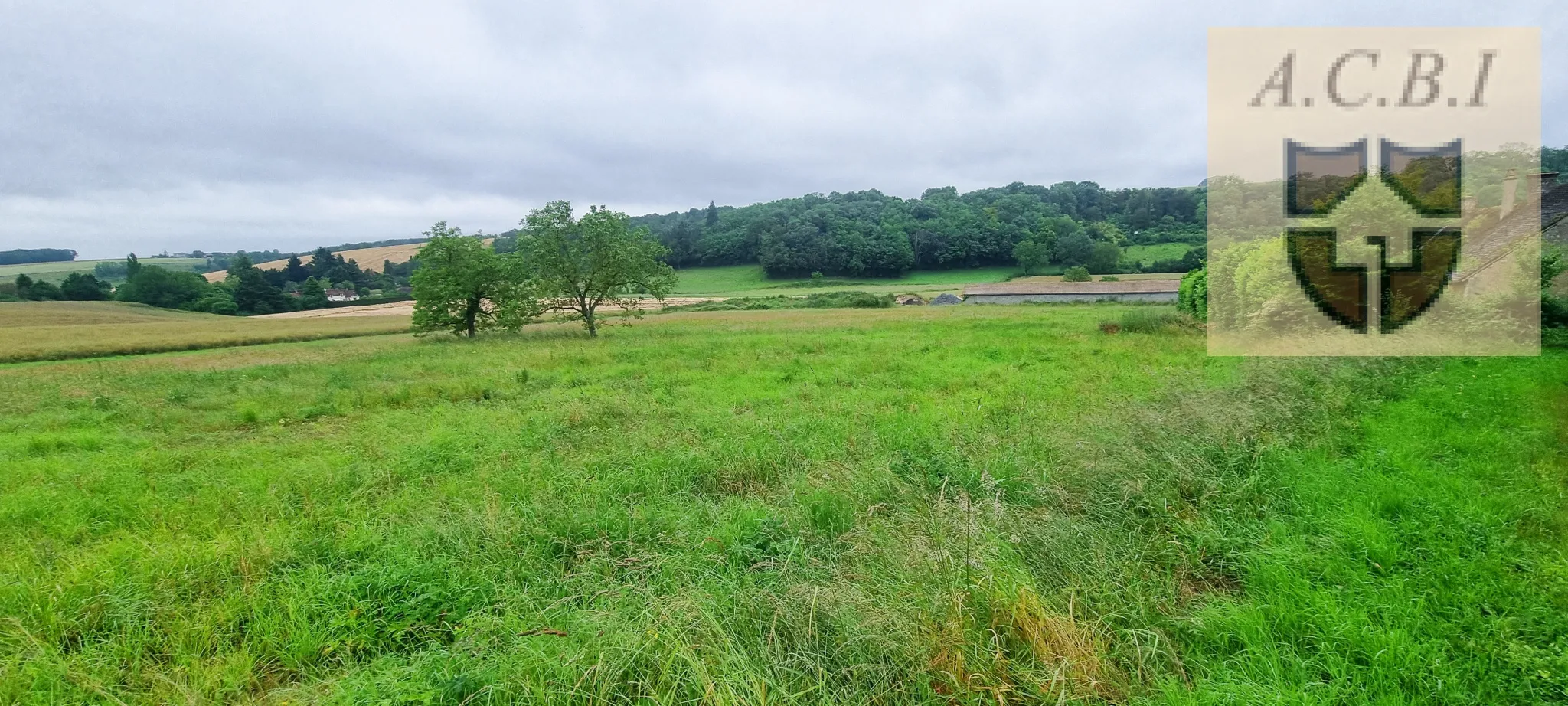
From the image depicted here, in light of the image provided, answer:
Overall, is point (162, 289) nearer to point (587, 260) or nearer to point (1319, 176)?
point (587, 260)

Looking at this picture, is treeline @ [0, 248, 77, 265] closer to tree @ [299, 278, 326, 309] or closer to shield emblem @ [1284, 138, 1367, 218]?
tree @ [299, 278, 326, 309]

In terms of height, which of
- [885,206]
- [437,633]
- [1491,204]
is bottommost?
[437,633]

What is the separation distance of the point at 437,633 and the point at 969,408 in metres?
8.80

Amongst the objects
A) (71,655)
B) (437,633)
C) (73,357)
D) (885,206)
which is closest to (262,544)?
(71,655)

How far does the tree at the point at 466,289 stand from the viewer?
32438 mm

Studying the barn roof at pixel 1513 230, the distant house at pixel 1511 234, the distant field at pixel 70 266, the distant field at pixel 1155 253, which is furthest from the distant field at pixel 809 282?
the distant field at pixel 70 266

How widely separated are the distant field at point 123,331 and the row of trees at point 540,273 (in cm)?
1217

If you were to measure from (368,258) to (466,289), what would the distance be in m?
105

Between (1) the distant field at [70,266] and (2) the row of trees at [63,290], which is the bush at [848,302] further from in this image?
(1) the distant field at [70,266]

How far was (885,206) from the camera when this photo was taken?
4956 inches

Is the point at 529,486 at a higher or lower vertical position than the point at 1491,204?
lower

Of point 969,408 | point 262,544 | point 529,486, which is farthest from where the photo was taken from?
point 969,408

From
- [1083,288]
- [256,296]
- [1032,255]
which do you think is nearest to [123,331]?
[256,296]

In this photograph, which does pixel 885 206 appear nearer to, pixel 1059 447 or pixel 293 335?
pixel 293 335
